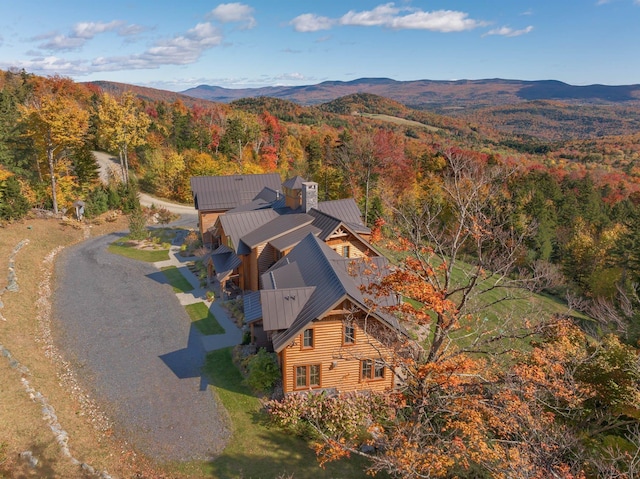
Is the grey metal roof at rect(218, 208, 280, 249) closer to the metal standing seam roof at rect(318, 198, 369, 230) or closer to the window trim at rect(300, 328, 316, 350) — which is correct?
the metal standing seam roof at rect(318, 198, 369, 230)

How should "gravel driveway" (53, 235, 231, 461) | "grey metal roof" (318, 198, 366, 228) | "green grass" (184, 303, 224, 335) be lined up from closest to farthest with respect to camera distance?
"gravel driveway" (53, 235, 231, 461)
"green grass" (184, 303, 224, 335)
"grey metal roof" (318, 198, 366, 228)

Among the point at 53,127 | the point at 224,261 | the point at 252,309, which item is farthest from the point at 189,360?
the point at 53,127

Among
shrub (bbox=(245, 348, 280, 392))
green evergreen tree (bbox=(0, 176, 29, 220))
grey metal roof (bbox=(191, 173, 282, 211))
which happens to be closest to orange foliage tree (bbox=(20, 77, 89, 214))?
green evergreen tree (bbox=(0, 176, 29, 220))

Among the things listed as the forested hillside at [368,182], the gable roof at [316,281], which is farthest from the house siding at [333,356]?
the forested hillside at [368,182]

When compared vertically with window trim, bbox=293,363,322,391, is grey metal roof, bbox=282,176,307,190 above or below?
above

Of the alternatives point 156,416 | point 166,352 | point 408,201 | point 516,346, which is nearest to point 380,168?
point 408,201

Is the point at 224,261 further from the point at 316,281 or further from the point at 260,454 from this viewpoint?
the point at 260,454
